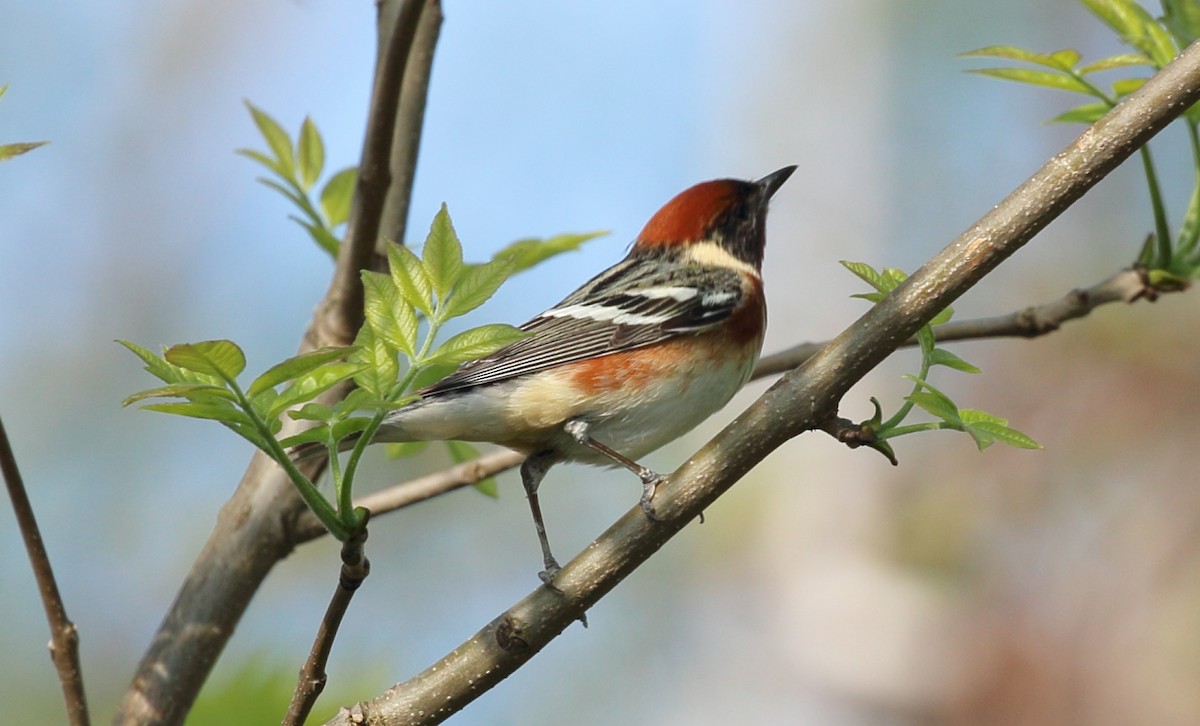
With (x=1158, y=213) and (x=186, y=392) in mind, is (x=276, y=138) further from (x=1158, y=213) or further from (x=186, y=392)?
(x=1158, y=213)

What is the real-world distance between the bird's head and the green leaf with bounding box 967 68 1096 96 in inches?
89.5

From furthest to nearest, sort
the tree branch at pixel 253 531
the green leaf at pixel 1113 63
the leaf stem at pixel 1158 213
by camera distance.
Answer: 1. the tree branch at pixel 253 531
2. the leaf stem at pixel 1158 213
3. the green leaf at pixel 1113 63

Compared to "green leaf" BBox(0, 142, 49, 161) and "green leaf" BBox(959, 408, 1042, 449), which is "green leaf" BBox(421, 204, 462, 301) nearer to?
"green leaf" BBox(0, 142, 49, 161)

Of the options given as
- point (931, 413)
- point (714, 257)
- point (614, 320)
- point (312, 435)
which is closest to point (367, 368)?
point (312, 435)

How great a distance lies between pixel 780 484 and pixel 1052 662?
2.61 metres

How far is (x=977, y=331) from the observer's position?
3.47 m

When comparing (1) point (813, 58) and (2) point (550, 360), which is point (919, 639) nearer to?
(2) point (550, 360)

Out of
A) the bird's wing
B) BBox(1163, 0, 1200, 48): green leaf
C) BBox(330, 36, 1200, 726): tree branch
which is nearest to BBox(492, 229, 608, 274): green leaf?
the bird's wing

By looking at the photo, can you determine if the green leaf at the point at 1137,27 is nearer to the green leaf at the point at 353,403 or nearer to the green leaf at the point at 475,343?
the green leaf at the point at 475,343

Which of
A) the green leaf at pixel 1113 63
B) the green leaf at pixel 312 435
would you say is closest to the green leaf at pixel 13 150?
the green leaf at pixel 312 435

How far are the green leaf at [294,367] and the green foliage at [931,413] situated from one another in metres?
1.01

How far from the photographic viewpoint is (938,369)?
11.0 meters

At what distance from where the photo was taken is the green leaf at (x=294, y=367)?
185 cm

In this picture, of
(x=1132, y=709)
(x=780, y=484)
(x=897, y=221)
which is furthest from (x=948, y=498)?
(x=897, y=221)
